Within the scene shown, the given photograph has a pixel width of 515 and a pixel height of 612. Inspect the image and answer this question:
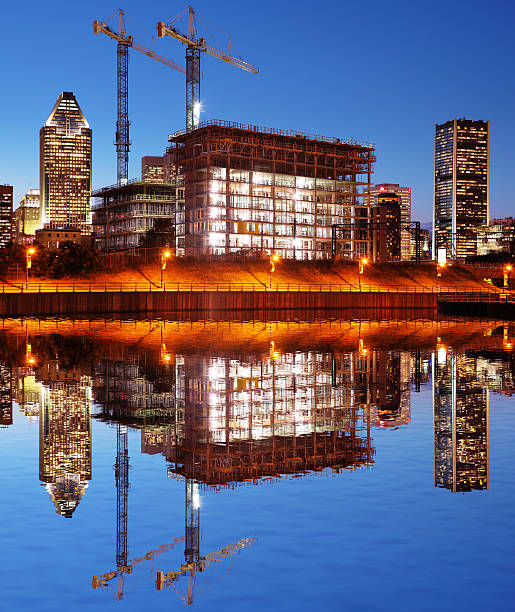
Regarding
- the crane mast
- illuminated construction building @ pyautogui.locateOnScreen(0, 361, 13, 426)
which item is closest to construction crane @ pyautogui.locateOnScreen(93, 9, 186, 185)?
the crane mast

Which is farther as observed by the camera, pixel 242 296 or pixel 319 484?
pixel 242 296

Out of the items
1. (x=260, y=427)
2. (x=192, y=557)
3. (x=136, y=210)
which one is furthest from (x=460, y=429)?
(x=136, y=210)

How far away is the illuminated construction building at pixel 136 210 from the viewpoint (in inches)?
6944

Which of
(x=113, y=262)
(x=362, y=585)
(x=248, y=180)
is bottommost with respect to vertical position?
(x=362, y=585)

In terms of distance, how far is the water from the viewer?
9.84 m

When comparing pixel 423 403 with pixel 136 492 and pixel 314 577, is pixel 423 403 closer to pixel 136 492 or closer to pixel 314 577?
pixel 136 492

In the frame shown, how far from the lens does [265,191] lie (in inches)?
5969

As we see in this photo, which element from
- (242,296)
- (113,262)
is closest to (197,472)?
(242,296)

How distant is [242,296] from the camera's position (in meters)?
84.4

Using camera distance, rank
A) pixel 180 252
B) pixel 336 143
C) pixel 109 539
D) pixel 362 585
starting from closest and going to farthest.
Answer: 1. pixel 362 585
2. pixel 109 539
3. pixel 180 252
4. pixel 336 143

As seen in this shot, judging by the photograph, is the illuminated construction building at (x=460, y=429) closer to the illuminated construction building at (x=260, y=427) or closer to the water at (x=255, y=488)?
the water at (x=255, y=488)

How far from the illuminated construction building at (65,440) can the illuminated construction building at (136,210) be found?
14431 cm

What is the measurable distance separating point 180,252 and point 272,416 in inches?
5055

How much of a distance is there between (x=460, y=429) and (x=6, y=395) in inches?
576
